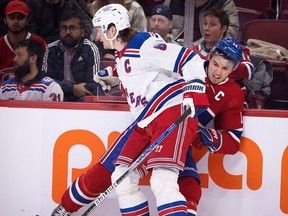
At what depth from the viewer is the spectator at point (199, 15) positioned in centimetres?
394

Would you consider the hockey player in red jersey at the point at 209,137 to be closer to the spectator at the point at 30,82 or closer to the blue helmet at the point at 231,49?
the blue helmet at the point at 231,49

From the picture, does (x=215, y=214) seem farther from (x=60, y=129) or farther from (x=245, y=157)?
(x=60, y=129)

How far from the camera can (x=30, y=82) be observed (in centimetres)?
361

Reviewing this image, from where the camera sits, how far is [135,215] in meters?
3.04

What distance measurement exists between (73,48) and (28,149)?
0.63 m

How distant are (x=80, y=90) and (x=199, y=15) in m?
0.83

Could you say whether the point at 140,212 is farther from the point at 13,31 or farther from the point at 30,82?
the point at 13,31

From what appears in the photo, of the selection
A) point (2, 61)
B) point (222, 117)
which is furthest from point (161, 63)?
point (2, 61)

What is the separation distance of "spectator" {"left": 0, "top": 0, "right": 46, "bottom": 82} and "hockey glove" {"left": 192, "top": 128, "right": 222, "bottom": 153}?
101 centimetres

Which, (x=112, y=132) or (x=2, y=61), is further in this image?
(x=2, y=61)

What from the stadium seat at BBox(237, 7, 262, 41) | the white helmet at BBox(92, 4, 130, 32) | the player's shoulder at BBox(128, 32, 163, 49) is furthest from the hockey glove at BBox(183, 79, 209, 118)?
the stadium seat at BBox(237, 7, 262, 41)

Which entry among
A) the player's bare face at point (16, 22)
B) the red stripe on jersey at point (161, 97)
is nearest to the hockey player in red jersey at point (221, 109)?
the red stripe on jersey at point (161, 97)

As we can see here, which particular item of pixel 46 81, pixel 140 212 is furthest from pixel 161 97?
pixel 46 81

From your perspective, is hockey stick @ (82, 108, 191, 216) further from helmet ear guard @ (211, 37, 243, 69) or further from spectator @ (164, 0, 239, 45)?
spectator @ (164, 0, 239, 45)
